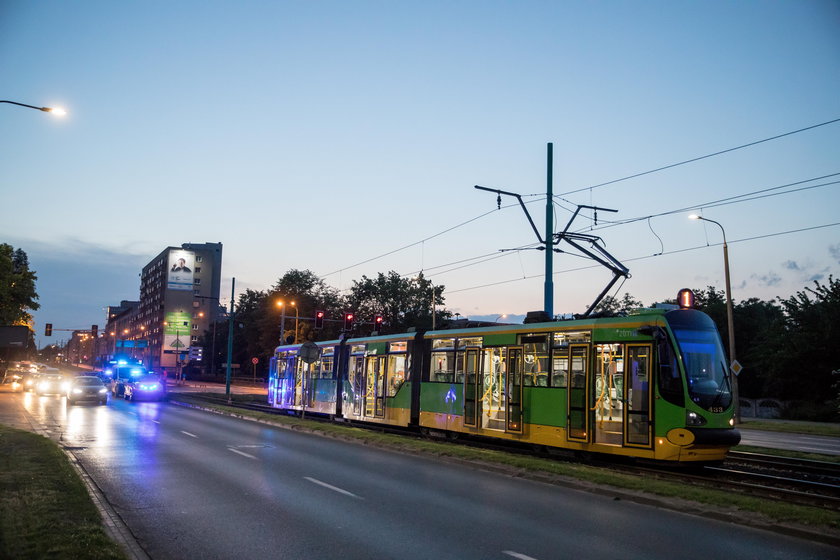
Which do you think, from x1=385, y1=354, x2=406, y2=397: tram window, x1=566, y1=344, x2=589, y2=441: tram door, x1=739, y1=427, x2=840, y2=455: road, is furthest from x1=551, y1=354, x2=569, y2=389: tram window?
x1=739, y1=427, x2=840, y2=455: road

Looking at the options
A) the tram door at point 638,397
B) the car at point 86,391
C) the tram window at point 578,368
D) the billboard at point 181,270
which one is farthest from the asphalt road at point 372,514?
the billboard at point 181,270

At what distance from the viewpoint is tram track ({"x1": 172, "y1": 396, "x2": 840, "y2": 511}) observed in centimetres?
1163

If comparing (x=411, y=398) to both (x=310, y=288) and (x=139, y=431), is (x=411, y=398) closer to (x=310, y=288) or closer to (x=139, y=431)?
(x=139, y=431)

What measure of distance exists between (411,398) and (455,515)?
42.6 ft

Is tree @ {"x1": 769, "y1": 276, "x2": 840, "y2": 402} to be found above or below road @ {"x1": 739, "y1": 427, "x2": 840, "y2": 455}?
above

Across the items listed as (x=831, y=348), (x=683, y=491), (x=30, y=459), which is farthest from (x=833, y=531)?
(x=831, y=348)

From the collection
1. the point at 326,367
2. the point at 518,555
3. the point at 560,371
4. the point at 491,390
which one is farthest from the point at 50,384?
the point at 518,555

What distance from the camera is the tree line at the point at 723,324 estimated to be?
3941 centimetres

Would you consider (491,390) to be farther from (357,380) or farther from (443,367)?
(357,380)

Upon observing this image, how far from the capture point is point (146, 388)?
41.2 m

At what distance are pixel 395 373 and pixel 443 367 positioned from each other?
10.6 ft

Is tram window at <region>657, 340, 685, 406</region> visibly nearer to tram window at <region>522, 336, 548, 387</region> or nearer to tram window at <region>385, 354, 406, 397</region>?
tram window at <region>522, 336, 548, 387</region>

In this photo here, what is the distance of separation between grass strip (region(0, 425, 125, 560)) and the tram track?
33.6 ft

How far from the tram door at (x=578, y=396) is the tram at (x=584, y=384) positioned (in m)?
0.02
